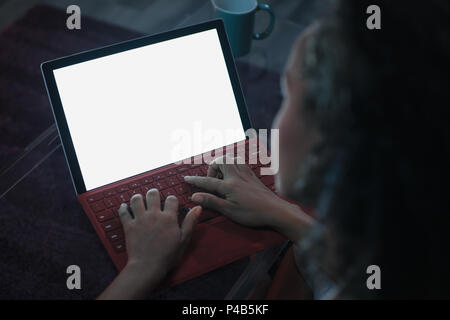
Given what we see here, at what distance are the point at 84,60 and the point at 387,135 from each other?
59 cm

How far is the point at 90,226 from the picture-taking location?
0.73 m

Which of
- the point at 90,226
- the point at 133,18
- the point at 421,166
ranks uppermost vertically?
the point at 133,18

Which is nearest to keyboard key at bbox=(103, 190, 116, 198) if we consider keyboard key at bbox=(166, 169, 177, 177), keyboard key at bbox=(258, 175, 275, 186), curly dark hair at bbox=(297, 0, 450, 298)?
keyboard key at bbox=(166, 169, 177, 177)

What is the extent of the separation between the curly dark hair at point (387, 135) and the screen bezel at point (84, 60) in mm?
391

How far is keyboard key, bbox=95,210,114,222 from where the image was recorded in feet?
2.35

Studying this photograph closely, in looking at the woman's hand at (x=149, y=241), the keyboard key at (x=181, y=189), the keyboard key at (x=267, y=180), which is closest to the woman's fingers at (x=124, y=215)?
the woman's hand at (x=149, y=241)

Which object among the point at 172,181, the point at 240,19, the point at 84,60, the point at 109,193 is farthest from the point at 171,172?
the point at 240,19

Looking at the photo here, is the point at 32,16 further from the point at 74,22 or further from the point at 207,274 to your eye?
the point at 207,274

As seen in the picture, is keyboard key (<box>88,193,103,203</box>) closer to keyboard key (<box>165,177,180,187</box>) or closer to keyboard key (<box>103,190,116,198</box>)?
keyboard key (<box>103,190,116,198</box>)

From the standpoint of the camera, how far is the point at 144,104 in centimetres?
80

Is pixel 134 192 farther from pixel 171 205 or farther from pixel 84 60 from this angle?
pixel 84 60

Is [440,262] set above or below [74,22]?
below

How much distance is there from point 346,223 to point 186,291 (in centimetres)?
34

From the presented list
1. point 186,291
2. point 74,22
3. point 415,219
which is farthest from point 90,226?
point 74,22
